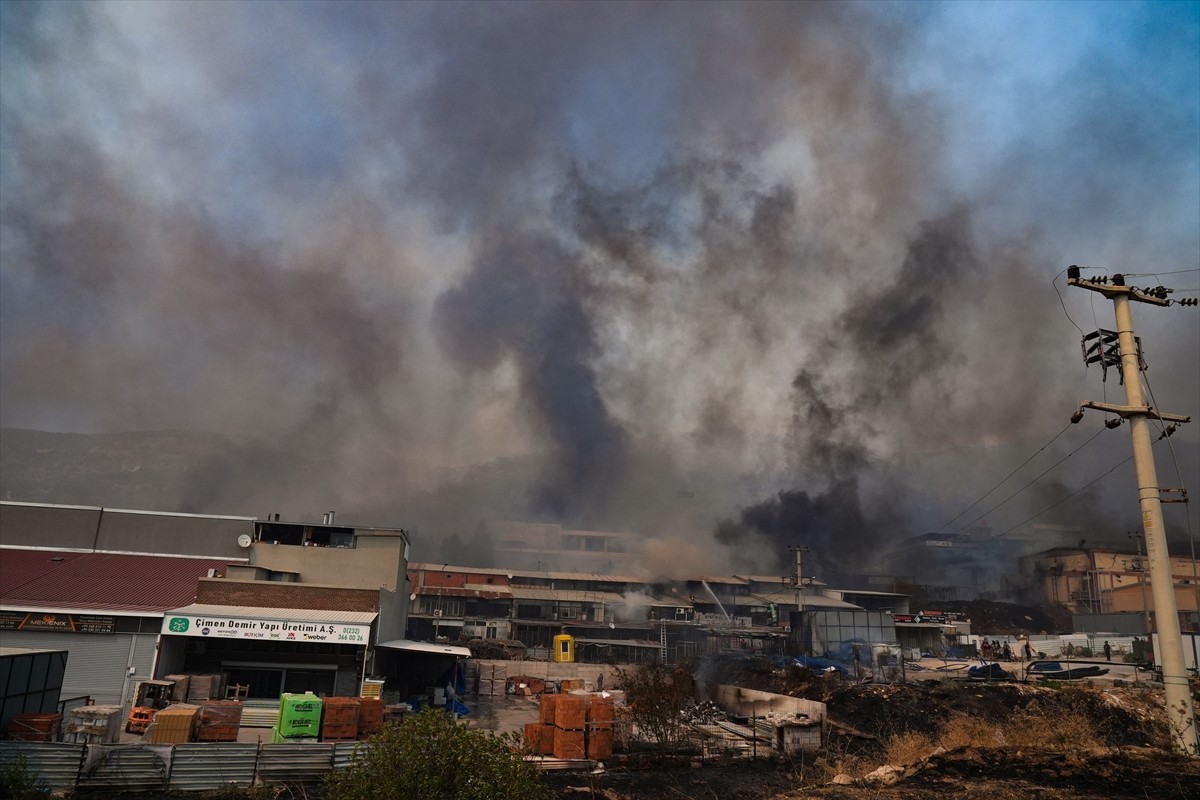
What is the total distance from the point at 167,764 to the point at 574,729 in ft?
41.4

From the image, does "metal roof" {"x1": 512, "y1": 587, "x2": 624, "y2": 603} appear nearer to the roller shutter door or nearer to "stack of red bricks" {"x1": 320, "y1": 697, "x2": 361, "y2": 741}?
the roller shutter door

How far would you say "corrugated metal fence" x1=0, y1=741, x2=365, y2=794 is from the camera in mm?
18172

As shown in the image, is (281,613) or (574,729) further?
(281,613)

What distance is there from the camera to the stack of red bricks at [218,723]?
83.0ft

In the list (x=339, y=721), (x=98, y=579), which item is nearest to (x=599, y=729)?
(x=339, y=721)

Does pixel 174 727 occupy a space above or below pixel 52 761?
below

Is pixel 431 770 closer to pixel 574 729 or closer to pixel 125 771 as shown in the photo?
pixel 125 771

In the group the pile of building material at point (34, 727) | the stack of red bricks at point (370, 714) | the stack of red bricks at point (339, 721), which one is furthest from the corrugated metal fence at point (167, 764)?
the stack of red bricks at point (370, 714)

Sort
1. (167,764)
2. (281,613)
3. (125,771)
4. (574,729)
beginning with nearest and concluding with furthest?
1. (125,771)
2. (167,764)
3. (574,729)
4. (281,613)

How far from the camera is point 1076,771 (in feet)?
59.7

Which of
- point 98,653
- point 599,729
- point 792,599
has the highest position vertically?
point 792,599

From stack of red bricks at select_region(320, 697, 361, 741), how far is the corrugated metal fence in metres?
6.22

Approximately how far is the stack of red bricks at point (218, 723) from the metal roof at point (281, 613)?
315 inches

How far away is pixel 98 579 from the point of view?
1565 inches
